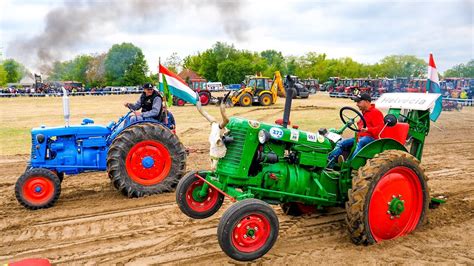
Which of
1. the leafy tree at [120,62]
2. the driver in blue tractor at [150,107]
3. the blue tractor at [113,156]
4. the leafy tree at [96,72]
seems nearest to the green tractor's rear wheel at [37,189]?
the blue tractor at [113,156]

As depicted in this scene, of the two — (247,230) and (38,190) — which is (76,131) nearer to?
(38,190)

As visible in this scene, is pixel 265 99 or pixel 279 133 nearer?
pixel 279 133

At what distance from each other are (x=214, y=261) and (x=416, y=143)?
10.4 ft

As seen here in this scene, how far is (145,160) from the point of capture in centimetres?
694

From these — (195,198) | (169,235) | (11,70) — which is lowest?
(169,235)

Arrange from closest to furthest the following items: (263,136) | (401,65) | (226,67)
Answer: (263,136), (226,67), (401,65)

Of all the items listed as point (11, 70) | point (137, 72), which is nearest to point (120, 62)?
point (137, 72)

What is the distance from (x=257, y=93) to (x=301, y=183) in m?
20.9

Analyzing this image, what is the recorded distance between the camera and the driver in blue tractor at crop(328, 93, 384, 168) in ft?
16.7

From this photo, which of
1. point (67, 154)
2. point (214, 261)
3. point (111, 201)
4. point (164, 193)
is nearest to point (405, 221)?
point (214, 261)

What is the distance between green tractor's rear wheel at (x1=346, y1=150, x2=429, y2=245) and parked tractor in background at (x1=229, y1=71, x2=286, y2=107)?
20.0 meters

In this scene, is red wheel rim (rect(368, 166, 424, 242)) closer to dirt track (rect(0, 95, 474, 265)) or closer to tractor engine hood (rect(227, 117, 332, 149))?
dirt track (rect(0, 95, 474, 265))

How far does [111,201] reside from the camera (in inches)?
266

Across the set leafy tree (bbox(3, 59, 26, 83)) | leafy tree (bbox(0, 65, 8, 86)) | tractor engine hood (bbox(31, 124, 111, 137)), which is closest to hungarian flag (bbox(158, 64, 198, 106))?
tractor engine hood (bbox(31, 124, 111, 137))
